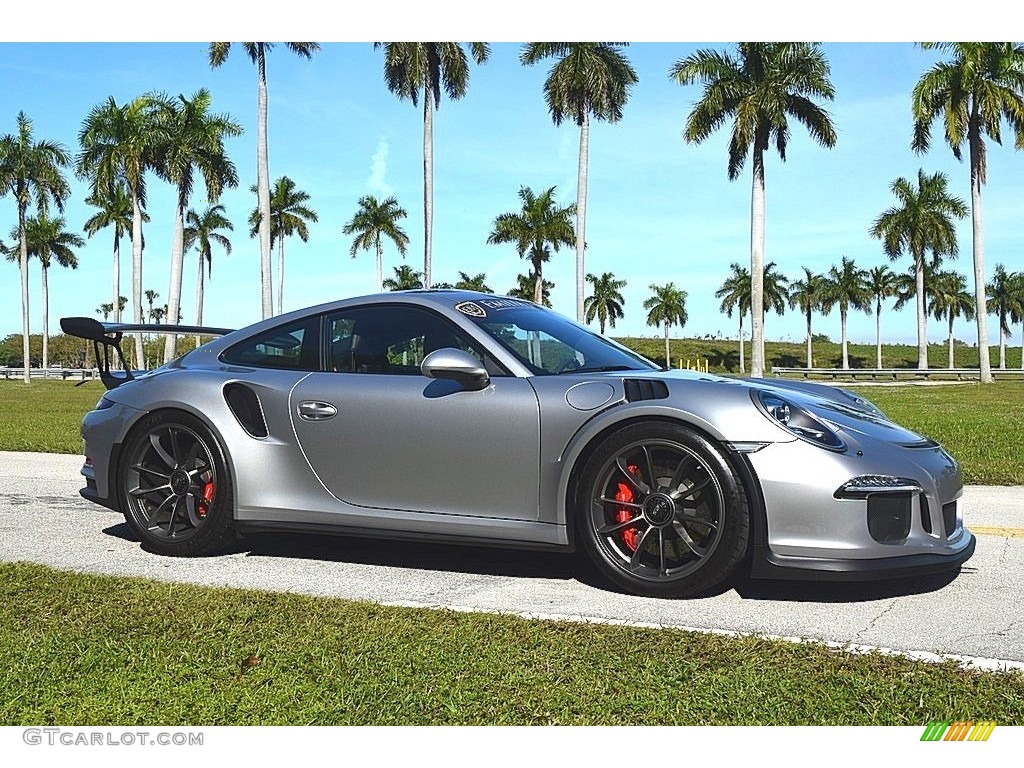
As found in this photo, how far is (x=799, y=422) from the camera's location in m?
4.18

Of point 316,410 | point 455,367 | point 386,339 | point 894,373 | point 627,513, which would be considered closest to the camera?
point 627,513

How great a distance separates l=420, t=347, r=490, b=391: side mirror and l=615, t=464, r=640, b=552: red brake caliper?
0.81 meters

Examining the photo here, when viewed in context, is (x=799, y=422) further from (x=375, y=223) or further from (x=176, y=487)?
(x=375, y=223)

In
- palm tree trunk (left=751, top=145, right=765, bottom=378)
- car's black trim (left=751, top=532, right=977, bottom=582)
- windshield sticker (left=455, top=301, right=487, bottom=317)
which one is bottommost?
car's black trim (left=751, top=532, right=977, bottom=582)

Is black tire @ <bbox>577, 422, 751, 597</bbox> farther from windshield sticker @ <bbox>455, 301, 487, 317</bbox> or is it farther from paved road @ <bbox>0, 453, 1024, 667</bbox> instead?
windshield sticker @ <bbox>455, 301, 487, 317</bbox>

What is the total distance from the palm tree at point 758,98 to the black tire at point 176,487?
1341 inches

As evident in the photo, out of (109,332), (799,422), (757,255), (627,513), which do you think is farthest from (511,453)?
(757,255)

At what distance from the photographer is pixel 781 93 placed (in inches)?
1499

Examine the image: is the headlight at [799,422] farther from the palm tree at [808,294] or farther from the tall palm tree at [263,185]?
the palm tree at [808,294]

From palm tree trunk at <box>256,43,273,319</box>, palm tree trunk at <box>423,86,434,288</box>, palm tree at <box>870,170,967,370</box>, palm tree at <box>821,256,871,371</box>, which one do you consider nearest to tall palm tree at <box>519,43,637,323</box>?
palm tree trunk at <box>423,86,434,288</box>

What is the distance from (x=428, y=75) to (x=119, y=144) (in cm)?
1830

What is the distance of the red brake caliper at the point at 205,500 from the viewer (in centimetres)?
526

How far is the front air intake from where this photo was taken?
171 inches
